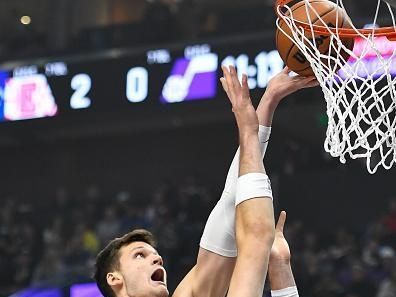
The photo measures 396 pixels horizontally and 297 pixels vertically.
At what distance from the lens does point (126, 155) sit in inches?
582

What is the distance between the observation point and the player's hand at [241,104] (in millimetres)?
2865

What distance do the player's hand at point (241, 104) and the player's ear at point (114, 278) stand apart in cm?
59

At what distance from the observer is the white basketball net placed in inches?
126

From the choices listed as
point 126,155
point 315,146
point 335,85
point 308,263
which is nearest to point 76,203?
point 126,155

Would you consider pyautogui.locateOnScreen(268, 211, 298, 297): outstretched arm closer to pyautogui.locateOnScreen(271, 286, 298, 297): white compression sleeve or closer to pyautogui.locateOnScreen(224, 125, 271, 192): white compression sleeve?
pyautogui.locateOnScreen(271, 286, 298, 297): white compression sleeve

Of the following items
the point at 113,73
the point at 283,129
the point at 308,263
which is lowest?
the point at 308,263

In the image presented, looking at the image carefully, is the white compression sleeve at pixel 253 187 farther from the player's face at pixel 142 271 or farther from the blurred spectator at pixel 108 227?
the blurred spectator at pixel 108 227

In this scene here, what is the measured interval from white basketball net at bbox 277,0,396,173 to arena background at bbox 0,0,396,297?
17.1 feet

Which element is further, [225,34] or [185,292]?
[225,34]

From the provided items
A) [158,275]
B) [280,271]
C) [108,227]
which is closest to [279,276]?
[280,271]

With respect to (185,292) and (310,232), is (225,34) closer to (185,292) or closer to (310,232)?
(310,232)

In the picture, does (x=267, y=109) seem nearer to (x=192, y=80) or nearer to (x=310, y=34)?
(x=310, y=34)

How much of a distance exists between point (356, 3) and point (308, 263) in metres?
3.21

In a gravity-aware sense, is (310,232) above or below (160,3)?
below
